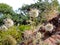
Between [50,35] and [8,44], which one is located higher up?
[50,35]

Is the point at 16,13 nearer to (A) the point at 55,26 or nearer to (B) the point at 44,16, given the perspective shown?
(A) the point at 55,26

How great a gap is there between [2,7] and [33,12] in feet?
49.9

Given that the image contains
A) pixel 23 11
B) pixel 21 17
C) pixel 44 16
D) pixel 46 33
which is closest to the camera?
pixel 44 16

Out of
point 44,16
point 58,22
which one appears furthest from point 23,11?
point 44,16

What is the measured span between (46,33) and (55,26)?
423 millimetres

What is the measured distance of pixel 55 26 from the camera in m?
6.22

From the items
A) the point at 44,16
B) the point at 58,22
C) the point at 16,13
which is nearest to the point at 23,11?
the point at 16,13

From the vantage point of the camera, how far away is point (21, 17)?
18.7m

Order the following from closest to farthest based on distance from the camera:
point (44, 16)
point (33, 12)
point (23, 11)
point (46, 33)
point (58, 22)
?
1. point (33, 12)
2. point (44, 16)
3. point (46, 33)
4. point (58, 22)
5. point (23, 11)

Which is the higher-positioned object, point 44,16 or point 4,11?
point 4,11

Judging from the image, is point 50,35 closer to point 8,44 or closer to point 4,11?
point 8,44

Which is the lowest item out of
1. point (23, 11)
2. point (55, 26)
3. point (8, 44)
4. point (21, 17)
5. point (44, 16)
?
point (8, 44)

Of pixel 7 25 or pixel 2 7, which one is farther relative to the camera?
pixel 2 7

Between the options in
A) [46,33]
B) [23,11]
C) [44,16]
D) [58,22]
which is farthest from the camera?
[23,11]
